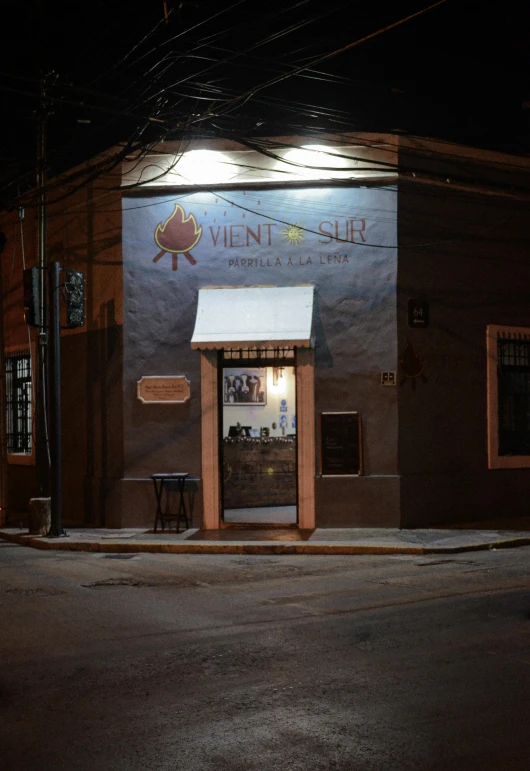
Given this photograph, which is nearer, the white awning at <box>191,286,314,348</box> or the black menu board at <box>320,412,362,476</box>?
the white awning at <box>191,286,314,348</box>

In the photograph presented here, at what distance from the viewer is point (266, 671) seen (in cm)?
664

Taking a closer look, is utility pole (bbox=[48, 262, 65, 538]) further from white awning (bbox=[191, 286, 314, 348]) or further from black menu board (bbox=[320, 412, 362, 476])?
black menu board (bbox=[320, 412, 362, 476])

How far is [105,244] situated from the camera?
16.6m

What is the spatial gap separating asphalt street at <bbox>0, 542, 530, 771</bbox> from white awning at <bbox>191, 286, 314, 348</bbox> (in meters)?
4.94

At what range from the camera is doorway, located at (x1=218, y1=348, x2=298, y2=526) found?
53.1ft

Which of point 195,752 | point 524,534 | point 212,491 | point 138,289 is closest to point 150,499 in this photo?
point 212,491

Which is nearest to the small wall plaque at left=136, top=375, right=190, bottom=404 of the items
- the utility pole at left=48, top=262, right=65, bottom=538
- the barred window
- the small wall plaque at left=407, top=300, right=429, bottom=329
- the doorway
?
the doorway

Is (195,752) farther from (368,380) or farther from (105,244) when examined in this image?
(105,244)

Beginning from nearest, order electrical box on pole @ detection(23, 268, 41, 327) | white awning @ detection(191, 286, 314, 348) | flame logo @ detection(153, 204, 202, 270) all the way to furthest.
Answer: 1. electrical box on pole @ detection(23, 268, 41, 327)
2. white awning @ detection(191, 286, 314, 348)
3. flame logo @ detection(153, 204, 202, 270)

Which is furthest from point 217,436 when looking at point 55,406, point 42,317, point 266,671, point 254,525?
point 266,671

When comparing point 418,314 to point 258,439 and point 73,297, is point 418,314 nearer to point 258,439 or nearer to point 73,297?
point 258,439

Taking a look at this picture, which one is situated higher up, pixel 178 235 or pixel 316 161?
pixel 316 161

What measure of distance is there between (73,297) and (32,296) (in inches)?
27.6

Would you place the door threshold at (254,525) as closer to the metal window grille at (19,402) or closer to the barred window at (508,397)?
the barred window at (508,397)
